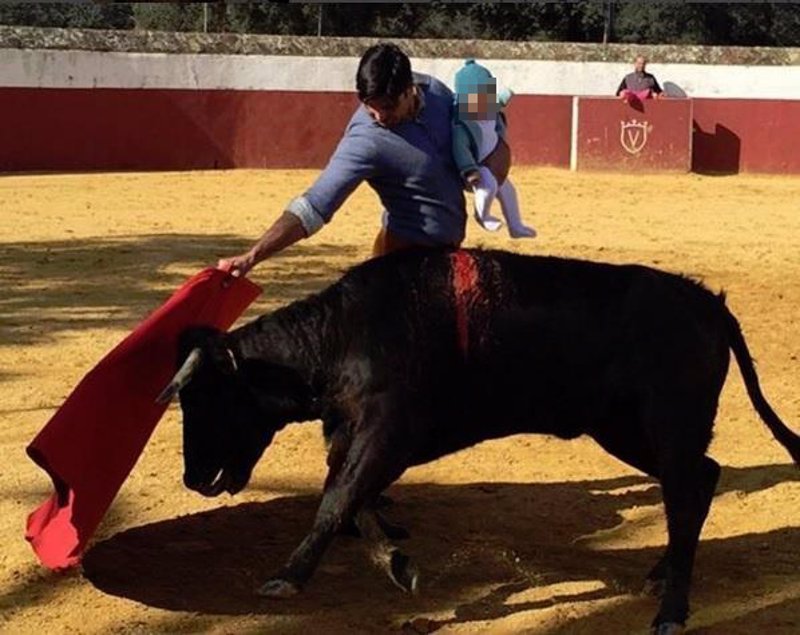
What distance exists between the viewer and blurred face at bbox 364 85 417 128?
3941mm

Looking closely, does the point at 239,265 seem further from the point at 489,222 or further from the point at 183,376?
the point at 489,222

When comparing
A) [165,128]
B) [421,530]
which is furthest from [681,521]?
[165,128]

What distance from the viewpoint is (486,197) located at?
4.49m

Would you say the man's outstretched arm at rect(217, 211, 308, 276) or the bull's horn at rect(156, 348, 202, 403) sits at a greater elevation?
the man's outstretched arm at rect(217, 211, 308, 276)

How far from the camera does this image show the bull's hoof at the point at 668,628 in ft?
11.7

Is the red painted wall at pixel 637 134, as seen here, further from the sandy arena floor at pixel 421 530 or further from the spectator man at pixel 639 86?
the sandy arena floor at pixel 421 530

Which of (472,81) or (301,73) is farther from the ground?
(472,81)

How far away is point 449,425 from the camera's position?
3854 mm

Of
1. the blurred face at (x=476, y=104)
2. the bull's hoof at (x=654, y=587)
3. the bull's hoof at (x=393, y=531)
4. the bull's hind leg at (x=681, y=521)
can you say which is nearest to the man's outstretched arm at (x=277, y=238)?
the blurred face at (x=476, y=104)

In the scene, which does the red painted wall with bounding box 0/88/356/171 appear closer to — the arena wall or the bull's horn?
the arena wall

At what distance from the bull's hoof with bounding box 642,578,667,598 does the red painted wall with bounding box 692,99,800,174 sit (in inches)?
583

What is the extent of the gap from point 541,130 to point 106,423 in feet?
48.4

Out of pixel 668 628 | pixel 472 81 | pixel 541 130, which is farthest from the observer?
pixel 541 130

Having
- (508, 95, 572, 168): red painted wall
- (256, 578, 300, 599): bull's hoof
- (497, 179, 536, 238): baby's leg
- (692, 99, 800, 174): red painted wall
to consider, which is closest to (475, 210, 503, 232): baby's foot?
(497, 179, 536, 238): baby's leg
